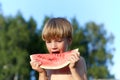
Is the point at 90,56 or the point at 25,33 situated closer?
the point at 25,33

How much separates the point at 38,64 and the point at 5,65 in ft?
153

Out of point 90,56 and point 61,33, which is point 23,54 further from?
point 61,33

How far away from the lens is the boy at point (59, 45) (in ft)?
15.5

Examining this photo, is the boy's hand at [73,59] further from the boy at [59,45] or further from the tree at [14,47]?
the tree at [14,47]

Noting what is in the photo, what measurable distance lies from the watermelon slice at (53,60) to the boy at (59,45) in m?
0.05

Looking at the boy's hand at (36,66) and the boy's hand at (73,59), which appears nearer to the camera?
the boy's hand at (73,59)

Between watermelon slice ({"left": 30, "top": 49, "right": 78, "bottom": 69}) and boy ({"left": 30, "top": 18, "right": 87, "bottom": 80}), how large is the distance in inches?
1.9

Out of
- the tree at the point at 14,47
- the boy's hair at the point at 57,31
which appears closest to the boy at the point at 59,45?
the boy's hair at the point at 57,31

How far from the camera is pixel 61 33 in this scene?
15.5 feet

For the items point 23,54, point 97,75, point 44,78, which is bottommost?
point 97,75

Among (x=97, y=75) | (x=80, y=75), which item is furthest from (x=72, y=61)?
(x=97, y=75)

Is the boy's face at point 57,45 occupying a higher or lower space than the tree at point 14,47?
higher

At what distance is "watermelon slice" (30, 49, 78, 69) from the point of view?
474cm

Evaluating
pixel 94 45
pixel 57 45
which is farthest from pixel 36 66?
pixel 94 45
